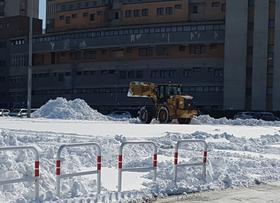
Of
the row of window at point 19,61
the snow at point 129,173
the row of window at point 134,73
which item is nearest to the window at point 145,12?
the row of window at point 134,73

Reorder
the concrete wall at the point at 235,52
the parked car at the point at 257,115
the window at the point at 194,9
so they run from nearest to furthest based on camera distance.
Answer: the parked car at the point at 257,115, the concrete wall at the point at 235,52, the window at the point at 194,9

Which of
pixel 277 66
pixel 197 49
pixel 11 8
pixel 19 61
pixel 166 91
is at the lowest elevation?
pixel 166 91

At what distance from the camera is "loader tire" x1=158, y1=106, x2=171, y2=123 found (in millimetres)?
44266

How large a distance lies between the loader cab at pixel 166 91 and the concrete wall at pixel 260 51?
33.9 meters

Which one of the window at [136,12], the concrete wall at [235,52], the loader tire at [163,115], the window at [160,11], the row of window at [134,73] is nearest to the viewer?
the loader tire at [163,115]

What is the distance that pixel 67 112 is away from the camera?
49.1 metres

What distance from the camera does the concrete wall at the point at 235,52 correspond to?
79856mm

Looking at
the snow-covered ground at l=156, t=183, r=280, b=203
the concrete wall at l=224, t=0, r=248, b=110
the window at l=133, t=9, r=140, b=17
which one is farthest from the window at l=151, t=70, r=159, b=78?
the snow-covered ground at l=156, t=183, r=280, b=203

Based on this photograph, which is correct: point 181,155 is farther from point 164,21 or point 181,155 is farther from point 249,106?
point 164,21

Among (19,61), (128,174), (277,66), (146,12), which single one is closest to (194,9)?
(146,12)

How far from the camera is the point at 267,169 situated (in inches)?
667

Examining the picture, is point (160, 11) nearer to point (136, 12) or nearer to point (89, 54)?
point (136, 12)

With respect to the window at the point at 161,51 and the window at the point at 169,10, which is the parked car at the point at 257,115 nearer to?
the window at the point at 161,51

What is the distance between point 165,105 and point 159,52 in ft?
145
